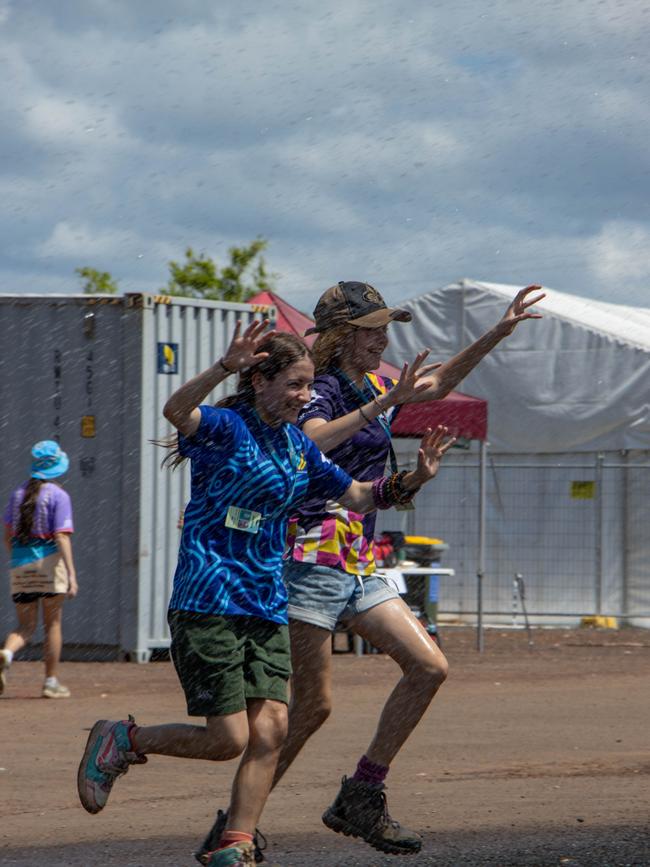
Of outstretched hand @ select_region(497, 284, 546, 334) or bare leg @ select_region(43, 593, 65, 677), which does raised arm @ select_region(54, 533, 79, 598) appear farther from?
outstretched hand @ select_region(497, 284, 546, 334)

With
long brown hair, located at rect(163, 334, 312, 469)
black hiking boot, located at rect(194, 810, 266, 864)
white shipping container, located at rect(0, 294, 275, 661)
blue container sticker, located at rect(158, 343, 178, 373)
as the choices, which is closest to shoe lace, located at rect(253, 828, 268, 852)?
black hiking boot, located at rect(194, 810, 266, 864)

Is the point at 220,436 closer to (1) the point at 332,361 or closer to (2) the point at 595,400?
(1) the point at 332,361

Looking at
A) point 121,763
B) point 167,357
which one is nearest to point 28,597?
point 167,357

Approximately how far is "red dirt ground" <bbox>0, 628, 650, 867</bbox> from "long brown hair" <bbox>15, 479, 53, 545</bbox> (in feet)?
4.12

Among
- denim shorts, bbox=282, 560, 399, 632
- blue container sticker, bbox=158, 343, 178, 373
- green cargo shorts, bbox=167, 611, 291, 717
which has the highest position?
blue container sticker, bbox=158, 343, 178, 373

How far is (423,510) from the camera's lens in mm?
22344

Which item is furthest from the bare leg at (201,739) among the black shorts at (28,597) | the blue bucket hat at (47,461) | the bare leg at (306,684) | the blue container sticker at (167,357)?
the blue container sticker at (167,357)

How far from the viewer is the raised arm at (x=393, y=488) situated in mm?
5793

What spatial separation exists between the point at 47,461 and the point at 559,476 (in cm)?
1056

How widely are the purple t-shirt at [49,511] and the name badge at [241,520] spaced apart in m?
7.11

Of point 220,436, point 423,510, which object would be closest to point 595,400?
point 423,510

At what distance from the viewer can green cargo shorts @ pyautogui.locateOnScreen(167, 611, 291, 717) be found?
516 cm

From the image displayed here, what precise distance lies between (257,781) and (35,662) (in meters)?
11.2

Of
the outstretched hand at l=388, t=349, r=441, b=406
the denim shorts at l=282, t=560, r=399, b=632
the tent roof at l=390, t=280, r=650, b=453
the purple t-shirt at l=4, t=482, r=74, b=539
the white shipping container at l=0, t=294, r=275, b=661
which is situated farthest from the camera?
the tent roof at l=390, t=280, r=650, b=453
